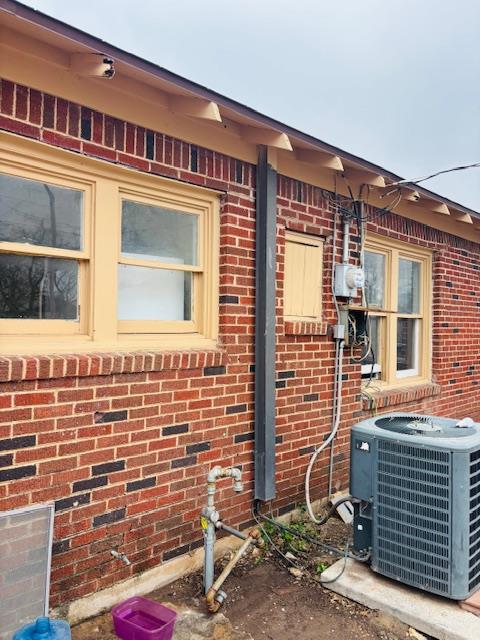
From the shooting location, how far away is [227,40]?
12938 millimetres

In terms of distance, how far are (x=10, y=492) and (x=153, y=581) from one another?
1.18 metres

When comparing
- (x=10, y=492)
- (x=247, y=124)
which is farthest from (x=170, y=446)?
(x=247, y=124)

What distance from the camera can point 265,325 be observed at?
3.73 meters

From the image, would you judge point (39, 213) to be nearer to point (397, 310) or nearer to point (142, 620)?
point (142, 620)

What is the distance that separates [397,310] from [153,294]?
3.39 m

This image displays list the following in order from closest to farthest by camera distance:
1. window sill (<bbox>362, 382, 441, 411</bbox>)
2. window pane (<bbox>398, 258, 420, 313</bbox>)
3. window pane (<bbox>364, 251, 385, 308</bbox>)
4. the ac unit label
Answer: the ac unit label → window sill (<bbox>362, 382, 441, 411</bbox>) → window pane (<bbox>364, 251, 385, 308</bbox>) → window pane (<bbox>398, 258, 420, 313</bbox>)

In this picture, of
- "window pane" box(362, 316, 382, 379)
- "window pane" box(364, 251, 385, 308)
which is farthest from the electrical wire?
"window pane" box(362, 316, 382, 379)

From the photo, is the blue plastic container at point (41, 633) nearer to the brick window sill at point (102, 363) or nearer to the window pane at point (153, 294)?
the brick window sill at point (102, 363)

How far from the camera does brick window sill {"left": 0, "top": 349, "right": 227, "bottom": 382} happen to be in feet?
8.33

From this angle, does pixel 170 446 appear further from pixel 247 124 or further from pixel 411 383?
pixel 411 383

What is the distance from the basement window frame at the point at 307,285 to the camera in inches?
165

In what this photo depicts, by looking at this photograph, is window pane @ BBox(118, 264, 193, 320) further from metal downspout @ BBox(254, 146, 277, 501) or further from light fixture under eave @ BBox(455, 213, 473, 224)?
light fixture under eave @ BBox(455, 213, 473, 224)

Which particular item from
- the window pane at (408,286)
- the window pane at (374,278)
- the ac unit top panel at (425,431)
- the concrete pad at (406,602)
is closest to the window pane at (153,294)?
the ac unit top panel at (425,431)

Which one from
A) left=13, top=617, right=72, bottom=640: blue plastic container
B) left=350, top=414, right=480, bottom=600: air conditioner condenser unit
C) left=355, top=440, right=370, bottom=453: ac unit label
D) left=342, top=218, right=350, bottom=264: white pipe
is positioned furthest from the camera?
left=342, top=218, right=350, bottom=264: white pipe
